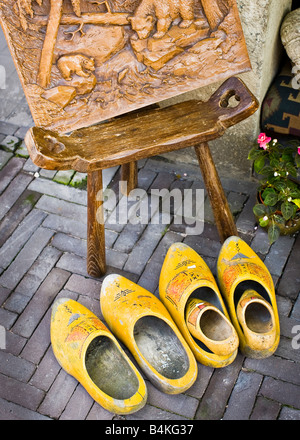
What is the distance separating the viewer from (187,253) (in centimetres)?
252

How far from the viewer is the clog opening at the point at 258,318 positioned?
2.29m

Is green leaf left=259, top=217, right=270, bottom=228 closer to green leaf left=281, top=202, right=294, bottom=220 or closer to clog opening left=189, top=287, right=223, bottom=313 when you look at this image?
green leaf left=281, top=202, right=294, bottom=220

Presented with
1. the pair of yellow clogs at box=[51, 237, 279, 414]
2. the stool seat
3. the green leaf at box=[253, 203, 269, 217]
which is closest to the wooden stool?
the stool seat

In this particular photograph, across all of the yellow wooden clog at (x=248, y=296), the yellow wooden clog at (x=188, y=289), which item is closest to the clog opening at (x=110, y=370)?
the yellow wooden clog at (x=188, y=289)

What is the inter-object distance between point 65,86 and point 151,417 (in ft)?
4.51

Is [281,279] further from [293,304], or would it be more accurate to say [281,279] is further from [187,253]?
[187,253]

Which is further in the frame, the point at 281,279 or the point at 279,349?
the point at 281,279

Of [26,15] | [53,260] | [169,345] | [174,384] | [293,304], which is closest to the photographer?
[26,15]

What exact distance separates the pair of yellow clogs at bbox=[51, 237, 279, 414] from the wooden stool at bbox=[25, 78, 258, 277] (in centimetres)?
32

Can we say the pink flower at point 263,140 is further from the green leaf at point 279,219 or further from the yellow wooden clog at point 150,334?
the yellow wooden clog at point 150,334

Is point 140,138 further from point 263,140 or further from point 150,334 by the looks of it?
point 150,334

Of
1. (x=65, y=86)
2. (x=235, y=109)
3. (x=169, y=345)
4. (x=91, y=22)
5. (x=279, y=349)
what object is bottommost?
(x=279, y=349)

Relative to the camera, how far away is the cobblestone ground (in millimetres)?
2248
